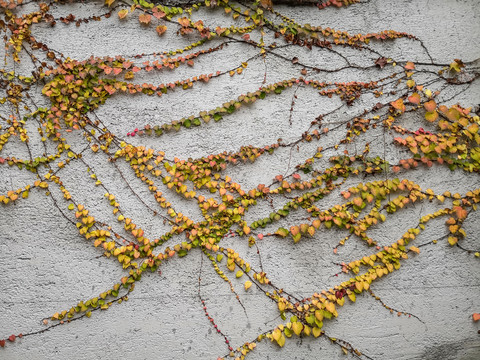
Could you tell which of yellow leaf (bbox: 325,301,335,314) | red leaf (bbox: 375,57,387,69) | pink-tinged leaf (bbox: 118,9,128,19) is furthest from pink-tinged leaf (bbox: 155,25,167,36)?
yellow leaf (bbox: 325,301,335,314)

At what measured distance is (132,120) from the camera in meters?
2.69

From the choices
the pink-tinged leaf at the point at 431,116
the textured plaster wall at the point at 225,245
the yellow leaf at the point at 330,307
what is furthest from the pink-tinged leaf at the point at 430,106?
the yellow leaf at the point at 330,307

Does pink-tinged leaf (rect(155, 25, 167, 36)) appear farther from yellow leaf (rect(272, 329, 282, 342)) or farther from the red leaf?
yellow leaf (rect(272, 329, 282, 342))

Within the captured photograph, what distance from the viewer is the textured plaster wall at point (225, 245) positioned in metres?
2.45

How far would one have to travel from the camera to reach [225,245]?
8.50 ft

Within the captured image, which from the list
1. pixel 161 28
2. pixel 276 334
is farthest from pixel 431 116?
pixel 161 28

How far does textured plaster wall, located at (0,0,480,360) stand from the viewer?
8.04 feet

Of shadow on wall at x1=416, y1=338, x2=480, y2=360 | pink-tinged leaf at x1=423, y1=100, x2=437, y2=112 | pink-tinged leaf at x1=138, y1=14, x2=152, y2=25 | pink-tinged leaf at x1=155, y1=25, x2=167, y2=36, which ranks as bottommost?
shadow on wall at x1=416, y1=338, x2=480, y2=360

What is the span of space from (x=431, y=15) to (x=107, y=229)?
3.29 metres

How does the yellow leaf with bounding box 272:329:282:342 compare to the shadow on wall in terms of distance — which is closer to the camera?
the yellow leaf with bounding box 272:329:282:342

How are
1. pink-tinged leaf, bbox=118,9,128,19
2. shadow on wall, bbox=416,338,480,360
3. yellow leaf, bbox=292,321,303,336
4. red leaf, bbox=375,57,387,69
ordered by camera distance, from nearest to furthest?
1. yellow leaf, bbox=292,321,303,336
2. shadow on wall, bbox=416,338,480,360
3. pink-tinged leaf, bbox=118,9,128,19
4. red leaf, bbox=375,57,387,69

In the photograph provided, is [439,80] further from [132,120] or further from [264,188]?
[132,120]

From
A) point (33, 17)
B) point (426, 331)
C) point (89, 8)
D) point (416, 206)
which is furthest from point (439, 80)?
point (33, 17)

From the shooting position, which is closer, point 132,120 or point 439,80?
point 132,120
